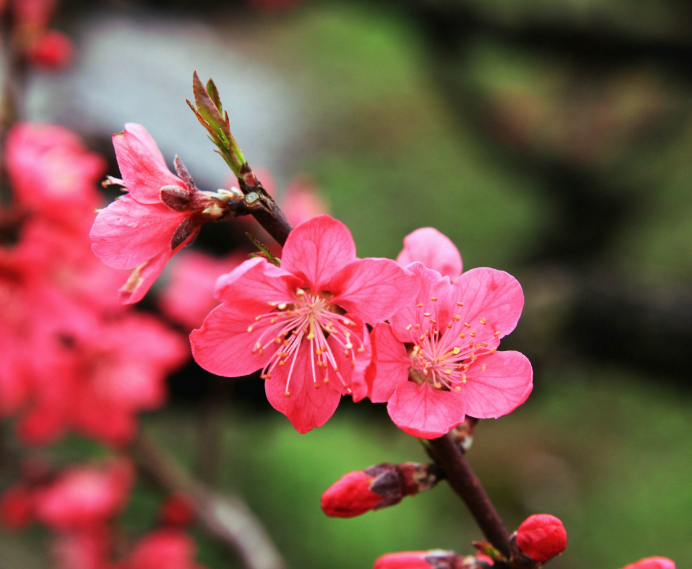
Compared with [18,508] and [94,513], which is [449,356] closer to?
[94,513]

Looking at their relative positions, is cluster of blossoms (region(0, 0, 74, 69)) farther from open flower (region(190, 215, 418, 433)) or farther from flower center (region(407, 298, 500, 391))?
flower center (region(407, 298, 500, 391))

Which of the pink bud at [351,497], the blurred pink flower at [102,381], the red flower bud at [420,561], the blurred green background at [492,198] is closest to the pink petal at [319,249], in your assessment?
the pink bud at [351,497]

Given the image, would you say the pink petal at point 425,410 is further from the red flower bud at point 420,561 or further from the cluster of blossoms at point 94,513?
the cluster of blossoms at point 94,513

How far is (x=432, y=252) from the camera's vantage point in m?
0.68

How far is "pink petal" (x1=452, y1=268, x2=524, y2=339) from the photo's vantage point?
0.58 metres

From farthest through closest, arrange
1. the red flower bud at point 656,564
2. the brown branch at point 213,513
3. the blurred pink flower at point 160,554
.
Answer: the brown branch at point 213,513
the blurred pink flower at point 160,554
the red flower bud at point 656,564

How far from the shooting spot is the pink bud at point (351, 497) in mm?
584

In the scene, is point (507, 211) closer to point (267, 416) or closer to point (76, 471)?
point (267, 416)

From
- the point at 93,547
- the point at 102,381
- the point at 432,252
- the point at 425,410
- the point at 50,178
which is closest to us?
the point at 425,410

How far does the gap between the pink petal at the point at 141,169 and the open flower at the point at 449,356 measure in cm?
27

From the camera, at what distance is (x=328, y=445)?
2.55 meters

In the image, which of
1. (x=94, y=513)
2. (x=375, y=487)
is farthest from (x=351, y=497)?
(x=94, y=513)

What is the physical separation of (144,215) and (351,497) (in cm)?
36

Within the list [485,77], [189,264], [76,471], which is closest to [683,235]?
[485,77]
